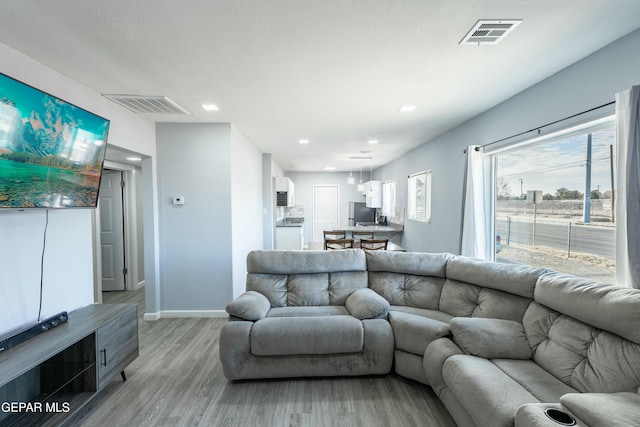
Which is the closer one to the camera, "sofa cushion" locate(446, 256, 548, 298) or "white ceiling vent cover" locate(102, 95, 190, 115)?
"sofa cushion" locate(446, 256, 548, 298)

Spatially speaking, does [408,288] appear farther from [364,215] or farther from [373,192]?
[364,215]

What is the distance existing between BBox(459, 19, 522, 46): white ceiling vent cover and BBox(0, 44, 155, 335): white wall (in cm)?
315

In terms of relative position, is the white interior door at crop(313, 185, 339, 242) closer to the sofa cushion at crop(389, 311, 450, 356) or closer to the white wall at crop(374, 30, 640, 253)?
the white wall at crop(374, 30, 640, 253)

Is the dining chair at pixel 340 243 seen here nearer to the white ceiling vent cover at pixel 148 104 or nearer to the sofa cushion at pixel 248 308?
the sofa cushion at pixel 248 308

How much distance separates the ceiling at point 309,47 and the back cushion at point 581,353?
186cm

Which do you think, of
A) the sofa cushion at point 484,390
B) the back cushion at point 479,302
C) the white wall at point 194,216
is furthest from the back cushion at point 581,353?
the white wall at point 194,216

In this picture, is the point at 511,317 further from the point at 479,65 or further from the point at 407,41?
the point at 407,41

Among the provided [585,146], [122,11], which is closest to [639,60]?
[585,146]

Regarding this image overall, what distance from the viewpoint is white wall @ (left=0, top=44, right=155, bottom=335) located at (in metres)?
1.89

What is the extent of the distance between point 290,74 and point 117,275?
192 inches

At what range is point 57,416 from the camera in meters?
1.73

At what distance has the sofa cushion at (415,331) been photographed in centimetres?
217

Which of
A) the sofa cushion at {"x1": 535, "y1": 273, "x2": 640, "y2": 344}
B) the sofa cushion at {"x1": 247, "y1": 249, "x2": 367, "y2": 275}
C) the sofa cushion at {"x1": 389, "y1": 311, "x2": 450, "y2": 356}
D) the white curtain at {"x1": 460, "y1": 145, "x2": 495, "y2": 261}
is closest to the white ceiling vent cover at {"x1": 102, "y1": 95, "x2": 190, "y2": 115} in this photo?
the sofa cushion at {"x1": 247, "y1": 249, "x2": 367, "y2": 275}

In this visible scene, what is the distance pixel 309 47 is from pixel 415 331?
2.30m
